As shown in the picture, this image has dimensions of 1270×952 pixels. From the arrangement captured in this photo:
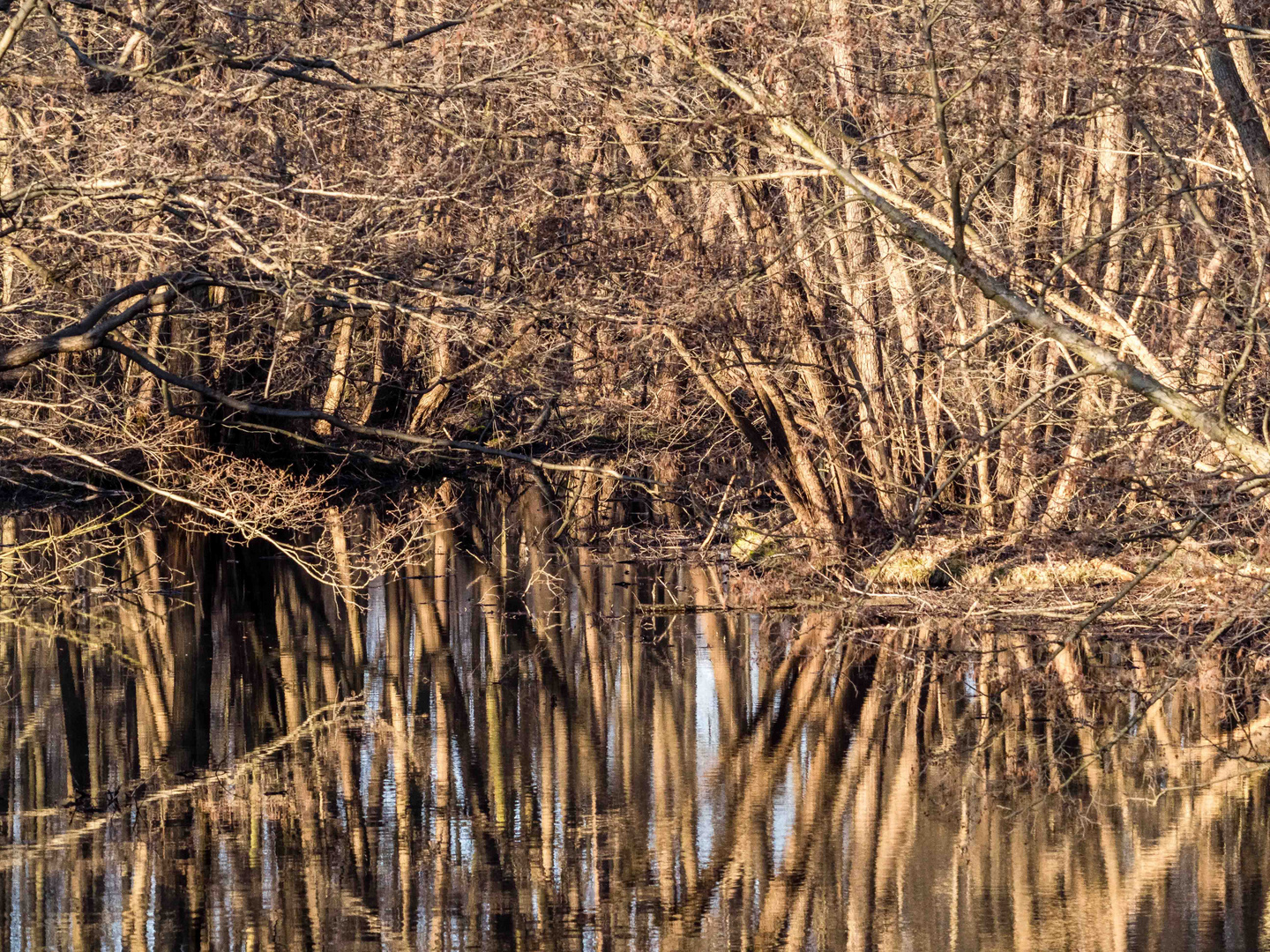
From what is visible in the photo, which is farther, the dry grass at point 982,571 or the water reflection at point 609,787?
the dry grass at point 982,571

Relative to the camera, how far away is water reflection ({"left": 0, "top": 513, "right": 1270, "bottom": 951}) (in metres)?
7.12

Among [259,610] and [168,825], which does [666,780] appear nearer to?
[168,825]

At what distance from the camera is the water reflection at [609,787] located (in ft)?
23.4

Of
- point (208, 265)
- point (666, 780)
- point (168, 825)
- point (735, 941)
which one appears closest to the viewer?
point (735, 941)

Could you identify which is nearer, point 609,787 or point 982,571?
point 609,787

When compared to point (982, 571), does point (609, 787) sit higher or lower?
lower

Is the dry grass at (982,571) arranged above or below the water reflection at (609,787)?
above

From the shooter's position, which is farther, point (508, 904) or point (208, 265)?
point (208, 265)

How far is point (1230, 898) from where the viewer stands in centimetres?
727

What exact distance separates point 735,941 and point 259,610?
10.0 metres

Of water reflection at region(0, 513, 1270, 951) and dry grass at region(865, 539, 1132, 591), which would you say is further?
dry grass at region(865, 539, 1132, 591)

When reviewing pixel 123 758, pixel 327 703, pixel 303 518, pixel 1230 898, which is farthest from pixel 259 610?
pixel 1230 898

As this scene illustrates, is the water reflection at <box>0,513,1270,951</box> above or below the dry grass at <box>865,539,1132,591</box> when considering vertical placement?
below

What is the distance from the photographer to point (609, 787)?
929 centimetres
